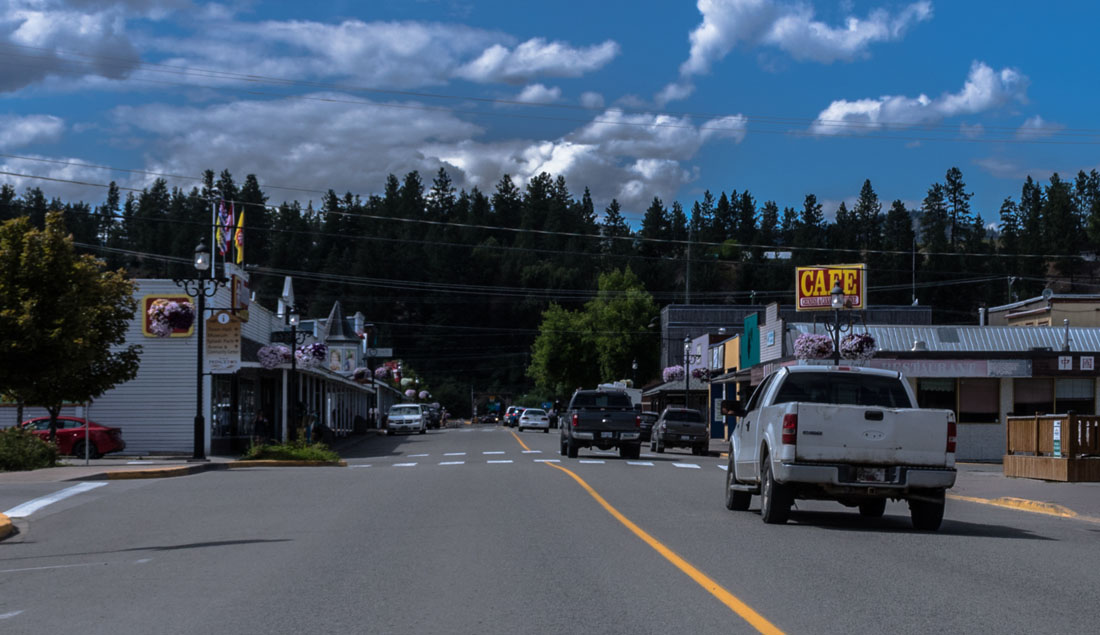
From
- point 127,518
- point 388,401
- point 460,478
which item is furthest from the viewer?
point 388,401

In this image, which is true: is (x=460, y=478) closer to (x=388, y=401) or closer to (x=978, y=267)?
(x=388, y=401)

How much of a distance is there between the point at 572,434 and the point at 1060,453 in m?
13.1

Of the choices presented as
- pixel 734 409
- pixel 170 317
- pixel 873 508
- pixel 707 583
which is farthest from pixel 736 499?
pixel 170 317

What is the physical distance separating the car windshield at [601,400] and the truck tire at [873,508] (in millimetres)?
17397

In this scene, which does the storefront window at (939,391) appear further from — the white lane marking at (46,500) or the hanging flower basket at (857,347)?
the white lane marking at (46,500)

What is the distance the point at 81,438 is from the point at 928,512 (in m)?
27.2

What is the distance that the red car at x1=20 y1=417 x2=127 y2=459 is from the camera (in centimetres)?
3338

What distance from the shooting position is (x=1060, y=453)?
25344mm

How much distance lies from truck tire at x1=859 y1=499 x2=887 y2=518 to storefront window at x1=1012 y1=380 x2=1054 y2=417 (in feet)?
89.0

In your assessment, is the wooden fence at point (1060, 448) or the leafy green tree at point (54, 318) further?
the wooden fence at point (1060, 448)

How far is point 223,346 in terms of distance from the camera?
3644 cm

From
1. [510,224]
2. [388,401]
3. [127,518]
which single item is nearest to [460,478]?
[127,518]

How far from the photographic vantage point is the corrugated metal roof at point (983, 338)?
43656 millimetres

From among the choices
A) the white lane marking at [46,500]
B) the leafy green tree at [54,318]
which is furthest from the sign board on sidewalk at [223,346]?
the white lane marking at [46,500]
